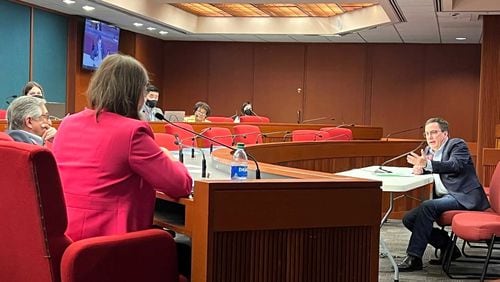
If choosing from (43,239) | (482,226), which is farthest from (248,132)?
(43,239)

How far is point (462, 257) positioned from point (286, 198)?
3.85 meters

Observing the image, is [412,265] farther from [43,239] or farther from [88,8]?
[88,8]

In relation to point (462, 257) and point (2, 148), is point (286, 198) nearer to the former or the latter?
point (2, 148)

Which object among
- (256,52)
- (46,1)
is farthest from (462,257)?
(256,52)

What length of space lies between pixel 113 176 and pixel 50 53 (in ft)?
30.3

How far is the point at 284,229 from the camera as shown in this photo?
9.00 ft

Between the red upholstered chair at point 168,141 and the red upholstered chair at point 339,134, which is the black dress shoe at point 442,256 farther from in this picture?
the red upholstered chair at point 339,134

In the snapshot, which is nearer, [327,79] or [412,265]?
[412,265]

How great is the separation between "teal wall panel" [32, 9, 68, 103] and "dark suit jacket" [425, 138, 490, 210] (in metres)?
7.41

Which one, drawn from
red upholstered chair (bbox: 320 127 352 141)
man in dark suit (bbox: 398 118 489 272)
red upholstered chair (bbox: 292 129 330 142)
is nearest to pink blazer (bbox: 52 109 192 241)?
man in dark suit (bbox: 398 118 489 272)

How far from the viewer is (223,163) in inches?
170

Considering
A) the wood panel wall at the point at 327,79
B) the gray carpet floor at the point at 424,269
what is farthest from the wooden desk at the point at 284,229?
the wood panel wall at the point at 327,79

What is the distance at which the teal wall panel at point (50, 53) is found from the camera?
11117mm

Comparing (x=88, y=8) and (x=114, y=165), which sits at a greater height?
(x=88, y=8)
